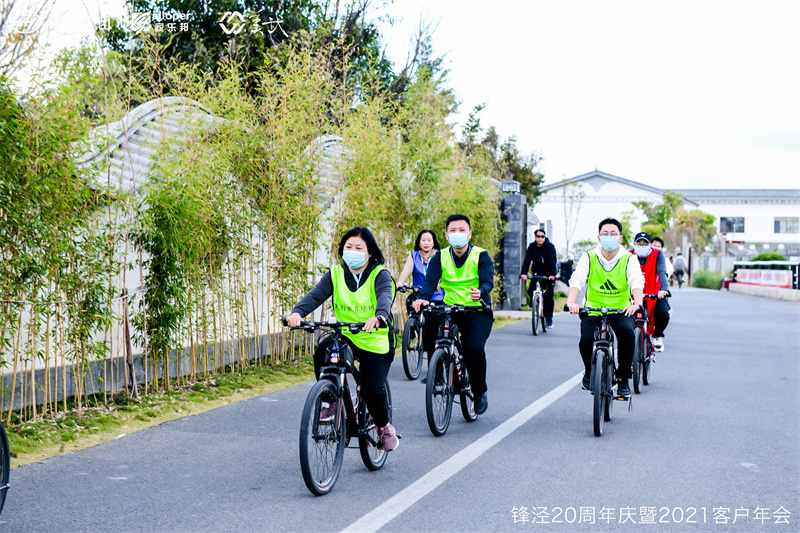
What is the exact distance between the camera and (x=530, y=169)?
41.5m

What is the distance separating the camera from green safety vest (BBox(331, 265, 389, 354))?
569 cm

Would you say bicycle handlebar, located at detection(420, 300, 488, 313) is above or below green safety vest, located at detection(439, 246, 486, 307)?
below

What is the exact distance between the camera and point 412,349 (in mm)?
10938

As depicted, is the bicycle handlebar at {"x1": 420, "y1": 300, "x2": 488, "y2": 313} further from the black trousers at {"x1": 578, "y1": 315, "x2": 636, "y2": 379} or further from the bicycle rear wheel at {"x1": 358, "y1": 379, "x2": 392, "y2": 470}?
the bicycle rear wheel at {"x1": 358, "y1": 379, "x2": 392, "y2": 470}

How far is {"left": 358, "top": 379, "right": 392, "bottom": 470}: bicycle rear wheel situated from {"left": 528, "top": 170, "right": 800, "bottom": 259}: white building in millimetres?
54418

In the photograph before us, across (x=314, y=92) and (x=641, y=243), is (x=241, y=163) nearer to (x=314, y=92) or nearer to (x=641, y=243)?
(x=314, y=92)

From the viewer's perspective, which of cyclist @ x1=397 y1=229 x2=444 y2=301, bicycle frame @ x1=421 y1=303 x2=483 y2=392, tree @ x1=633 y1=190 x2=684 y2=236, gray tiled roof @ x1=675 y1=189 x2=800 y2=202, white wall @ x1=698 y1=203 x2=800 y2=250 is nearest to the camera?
bicycle frame @ x1=421 y1=303 x2=483 y2=392

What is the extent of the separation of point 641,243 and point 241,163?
4723 millimetres

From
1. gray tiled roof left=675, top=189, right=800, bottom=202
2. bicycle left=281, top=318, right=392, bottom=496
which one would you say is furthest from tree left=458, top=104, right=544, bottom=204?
gray tiled roof left=675, top=189, right=800, bottom=202

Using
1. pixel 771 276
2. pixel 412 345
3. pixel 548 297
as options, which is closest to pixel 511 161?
pixel 771 276

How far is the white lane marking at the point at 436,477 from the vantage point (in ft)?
15.7

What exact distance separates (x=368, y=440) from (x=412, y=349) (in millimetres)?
5136

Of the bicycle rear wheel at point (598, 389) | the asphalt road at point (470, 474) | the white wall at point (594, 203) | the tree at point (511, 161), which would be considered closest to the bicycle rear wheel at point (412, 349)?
the asphalt road at point (470, 474)

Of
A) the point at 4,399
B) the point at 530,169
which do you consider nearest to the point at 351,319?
the point at 4,399
